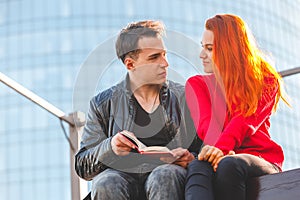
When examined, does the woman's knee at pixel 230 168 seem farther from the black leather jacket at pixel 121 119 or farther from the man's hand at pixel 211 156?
the black leather jacket at pixel 121 119

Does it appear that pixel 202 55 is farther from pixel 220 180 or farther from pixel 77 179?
pixel 77 179

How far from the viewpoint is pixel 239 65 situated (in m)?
1.69

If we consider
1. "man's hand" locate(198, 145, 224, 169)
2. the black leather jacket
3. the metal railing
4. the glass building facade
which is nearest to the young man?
the black leather jacket

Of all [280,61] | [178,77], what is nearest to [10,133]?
[280,61]

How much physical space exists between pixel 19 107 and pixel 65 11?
3.85 m

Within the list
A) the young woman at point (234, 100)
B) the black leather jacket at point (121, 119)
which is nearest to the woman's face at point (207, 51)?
the young woman at point (234, 100)

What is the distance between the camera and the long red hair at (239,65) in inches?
64.9

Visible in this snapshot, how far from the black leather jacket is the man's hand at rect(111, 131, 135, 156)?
0.34 ft

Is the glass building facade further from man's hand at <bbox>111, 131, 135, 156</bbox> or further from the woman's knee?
the woman's knee

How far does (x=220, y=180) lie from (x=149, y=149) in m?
0.20

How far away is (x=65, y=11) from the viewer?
24047 millimetres

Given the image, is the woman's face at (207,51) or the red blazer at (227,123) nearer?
the red blazer at (227,123)

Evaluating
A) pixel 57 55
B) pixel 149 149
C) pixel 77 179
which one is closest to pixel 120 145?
pixel 149 149

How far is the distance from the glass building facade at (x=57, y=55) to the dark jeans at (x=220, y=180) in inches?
781
